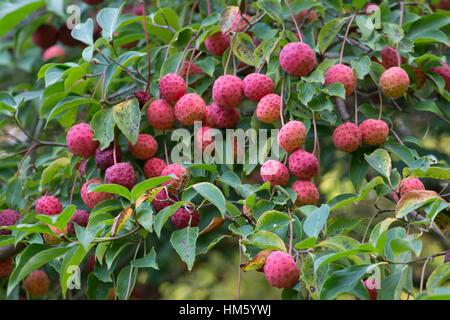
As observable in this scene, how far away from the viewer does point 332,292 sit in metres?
0.81

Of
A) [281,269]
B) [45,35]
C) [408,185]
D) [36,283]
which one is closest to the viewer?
[281,269]

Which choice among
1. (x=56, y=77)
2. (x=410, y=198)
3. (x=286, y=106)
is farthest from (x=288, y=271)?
(x=56, y=77)

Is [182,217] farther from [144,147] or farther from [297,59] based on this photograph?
[297,59]

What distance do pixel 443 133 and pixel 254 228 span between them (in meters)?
1.03

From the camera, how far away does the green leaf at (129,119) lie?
3.75 ft

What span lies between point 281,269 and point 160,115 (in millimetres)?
473

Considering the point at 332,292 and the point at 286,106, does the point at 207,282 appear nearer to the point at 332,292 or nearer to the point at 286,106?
the point at 286,106

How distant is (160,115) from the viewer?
3.92 ft

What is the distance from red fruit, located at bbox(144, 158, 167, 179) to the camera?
3.90 ft

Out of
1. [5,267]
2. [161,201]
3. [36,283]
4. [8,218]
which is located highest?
[161,201]

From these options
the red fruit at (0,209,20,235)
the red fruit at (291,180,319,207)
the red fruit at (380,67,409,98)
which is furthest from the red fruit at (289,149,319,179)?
the red fruit at (0,209,20,235)

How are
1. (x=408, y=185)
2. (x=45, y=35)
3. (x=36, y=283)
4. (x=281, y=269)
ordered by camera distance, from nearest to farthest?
1. (x=281, y=269)
2. (x=408, y=185)
3. (x=36, y=283)
4. (x=45, y=35)

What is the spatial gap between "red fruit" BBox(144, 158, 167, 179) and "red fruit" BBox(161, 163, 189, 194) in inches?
2.0

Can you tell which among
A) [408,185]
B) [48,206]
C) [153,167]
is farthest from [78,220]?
[408,185]
